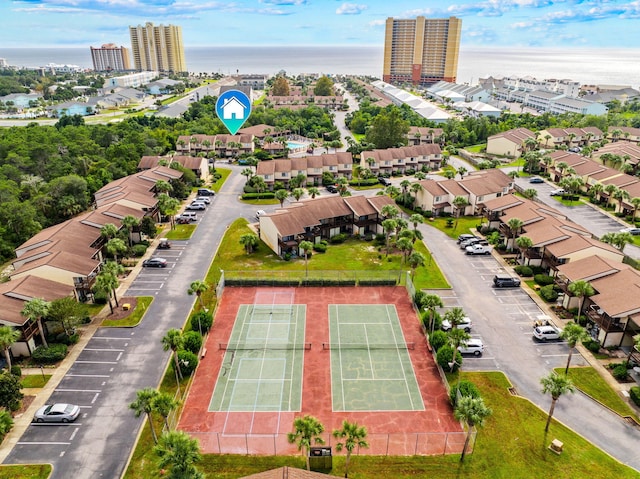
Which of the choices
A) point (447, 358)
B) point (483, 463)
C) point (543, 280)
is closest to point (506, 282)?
point (543, 280)

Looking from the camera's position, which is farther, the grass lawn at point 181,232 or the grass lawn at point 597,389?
the grass lawn at point 181,232

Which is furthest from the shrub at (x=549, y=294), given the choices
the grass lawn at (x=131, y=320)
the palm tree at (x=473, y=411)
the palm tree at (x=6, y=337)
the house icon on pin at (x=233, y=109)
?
the house icon on pin at (x=233, y=109)

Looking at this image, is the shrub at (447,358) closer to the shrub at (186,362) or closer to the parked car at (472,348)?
the parked car at (472,348)

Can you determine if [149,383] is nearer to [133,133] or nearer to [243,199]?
[243,199]

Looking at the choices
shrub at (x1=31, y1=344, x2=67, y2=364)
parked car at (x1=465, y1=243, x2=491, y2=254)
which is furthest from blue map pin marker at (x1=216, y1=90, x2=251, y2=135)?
shrub at (x1=31, y1=344, x2=67, y2=364)

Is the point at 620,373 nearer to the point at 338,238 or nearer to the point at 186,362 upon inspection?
the point at 186,362

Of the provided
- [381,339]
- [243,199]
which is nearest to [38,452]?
[381,339]
